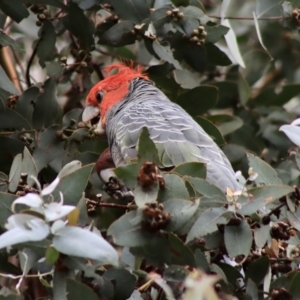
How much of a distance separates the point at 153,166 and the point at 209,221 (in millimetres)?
264

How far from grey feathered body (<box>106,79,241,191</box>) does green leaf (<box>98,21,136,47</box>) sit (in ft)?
1.50

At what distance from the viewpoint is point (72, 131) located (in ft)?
10.6

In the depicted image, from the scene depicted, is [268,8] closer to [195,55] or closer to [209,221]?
[195,55]

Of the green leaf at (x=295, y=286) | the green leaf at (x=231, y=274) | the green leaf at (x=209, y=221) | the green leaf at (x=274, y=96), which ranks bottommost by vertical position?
the green leaf at (x=274, y=96)

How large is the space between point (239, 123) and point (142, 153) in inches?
63.7

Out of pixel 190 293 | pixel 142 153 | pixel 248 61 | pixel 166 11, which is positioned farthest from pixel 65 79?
pixel 190 293

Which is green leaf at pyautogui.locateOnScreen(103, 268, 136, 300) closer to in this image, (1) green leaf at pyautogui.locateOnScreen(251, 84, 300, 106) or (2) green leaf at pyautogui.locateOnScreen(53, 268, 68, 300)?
(2) green leaf at pyautogui.locateOnScreen(53, 268, 68, 300)

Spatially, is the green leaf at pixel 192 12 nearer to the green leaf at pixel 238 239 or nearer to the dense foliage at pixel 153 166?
the dense foliage at pixel 153 166

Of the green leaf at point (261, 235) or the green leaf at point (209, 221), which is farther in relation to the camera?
the green leaf at point (261, 235)

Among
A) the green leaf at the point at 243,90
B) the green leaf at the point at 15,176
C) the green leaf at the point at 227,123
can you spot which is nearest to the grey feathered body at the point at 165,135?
the green leaf at the point at 227,123

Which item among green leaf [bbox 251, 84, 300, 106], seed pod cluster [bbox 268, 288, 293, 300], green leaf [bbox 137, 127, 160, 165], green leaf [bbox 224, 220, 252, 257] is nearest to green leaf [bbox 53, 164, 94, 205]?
green leaf [bbox 137, 127, 160, 165]

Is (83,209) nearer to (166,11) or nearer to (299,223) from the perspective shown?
(299,223)

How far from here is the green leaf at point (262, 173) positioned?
99.2 inches

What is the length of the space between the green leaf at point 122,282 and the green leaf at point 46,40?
5.32 ft
